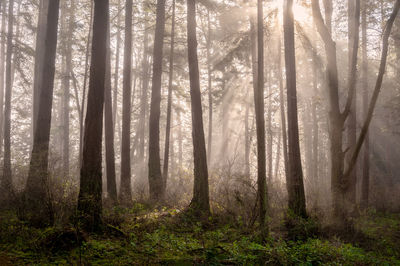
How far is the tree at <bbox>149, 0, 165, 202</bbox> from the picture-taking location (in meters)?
12.5

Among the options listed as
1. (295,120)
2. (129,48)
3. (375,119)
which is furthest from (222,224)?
(375,119)

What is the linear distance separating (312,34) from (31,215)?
1854 cm

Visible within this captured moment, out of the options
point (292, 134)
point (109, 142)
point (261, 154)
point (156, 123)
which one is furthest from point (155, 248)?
point (156, 123)

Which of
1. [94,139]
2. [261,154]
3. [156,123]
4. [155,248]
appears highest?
[156,123]

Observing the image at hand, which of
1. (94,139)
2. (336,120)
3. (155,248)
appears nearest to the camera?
(155,248)

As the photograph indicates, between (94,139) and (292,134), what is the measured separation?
6.74m

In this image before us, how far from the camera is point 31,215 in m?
6.89

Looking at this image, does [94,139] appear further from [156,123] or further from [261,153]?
[156,123]

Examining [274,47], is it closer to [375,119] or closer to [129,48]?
[129,48]

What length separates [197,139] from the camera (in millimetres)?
10719

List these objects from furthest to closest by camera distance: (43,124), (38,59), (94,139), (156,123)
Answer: (38,59) < (156,123) < (43,124) < (94,139)

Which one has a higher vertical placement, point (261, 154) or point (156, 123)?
point (156, 123)

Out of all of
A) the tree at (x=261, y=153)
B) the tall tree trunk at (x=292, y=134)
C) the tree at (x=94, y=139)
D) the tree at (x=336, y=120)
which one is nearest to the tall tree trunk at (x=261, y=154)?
the tree at (x=261, y=153)

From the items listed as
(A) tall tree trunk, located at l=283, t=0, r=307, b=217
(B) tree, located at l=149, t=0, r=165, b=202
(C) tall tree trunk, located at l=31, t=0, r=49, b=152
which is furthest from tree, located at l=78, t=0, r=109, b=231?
(C) tall tree trunk, located at l=31, t=0, r=49, b=152
